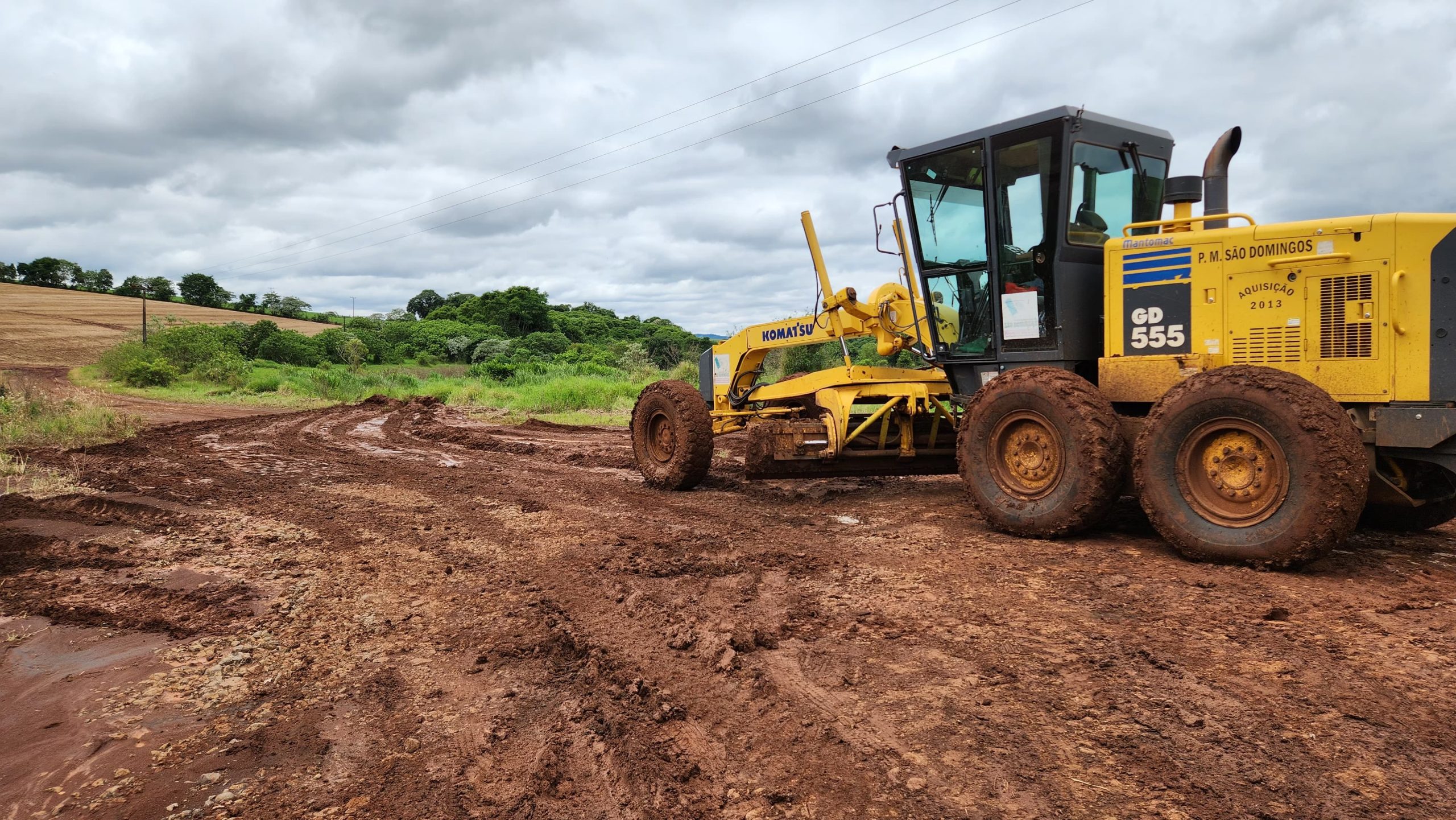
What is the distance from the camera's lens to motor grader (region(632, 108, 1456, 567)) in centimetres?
480

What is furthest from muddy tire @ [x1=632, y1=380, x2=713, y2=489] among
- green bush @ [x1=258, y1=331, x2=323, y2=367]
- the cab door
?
green bush @ [x1=258, y1=331, x2=323, y2=367]

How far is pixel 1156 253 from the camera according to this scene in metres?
5.83

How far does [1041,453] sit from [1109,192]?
2305 millimetres

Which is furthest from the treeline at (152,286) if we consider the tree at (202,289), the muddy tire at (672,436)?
the muddy tire at (672,436)

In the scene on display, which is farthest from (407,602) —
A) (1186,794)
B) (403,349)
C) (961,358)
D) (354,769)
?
(403,349)

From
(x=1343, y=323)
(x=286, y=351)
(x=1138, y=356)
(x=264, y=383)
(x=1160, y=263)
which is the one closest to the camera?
(x=1343, y=323)

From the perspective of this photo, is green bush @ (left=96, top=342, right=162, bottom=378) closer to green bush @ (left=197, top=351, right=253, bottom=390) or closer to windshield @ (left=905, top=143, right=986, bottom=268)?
green bush @ (left=197, top=351, right=253, bottom=390)

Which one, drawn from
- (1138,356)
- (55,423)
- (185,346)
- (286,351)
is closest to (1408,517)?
(1138,356)

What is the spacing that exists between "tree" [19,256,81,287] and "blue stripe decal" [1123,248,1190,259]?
3376 inches

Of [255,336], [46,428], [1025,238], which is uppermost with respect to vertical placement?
[255,336]

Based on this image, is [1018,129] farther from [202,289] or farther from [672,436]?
[202,289]

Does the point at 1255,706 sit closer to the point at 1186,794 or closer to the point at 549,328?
the point at 1186,794

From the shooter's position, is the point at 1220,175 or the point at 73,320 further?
the point at 73,320

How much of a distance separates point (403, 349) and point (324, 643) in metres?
43.4
